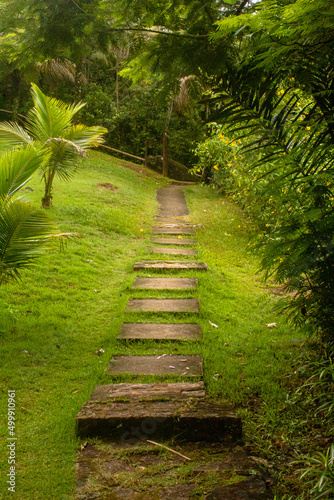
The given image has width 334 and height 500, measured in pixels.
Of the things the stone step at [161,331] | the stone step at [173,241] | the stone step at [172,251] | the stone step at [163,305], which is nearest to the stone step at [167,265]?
the stone step at [172,251]

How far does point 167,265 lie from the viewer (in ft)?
21.3

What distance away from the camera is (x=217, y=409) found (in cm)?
299

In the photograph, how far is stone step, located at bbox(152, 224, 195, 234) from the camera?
890 cm

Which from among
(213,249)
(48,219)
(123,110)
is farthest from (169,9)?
(123,110)

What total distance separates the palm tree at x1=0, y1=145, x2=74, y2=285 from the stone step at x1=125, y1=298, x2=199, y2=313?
1328 mm

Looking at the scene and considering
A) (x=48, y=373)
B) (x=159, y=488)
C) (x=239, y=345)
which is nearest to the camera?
(x=159, y=488)

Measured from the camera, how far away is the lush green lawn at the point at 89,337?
293cm

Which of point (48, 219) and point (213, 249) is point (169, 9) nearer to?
point (48, 219)

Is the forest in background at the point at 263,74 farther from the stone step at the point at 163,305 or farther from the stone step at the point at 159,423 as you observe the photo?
the stone step at the point at 163,305

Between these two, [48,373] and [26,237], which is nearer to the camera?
[48,373]

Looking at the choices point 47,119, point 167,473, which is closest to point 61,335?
point 167,473

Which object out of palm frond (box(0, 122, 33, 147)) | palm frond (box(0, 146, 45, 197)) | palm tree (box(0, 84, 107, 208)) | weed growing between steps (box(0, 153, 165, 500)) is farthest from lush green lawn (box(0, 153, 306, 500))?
palm frond (box(0, 122, 33, 147))

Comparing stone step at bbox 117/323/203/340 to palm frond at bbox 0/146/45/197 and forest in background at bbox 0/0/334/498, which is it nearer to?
forest in background at bbox 0/0/334/498

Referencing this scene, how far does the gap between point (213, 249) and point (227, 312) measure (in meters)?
2.86
